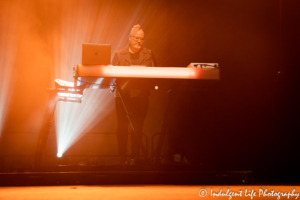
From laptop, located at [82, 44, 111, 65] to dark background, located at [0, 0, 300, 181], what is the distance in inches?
64.6

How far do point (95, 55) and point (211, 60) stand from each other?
210 centimetres

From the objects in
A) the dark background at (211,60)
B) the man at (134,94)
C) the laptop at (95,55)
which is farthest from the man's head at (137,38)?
the dark background at (211,60)

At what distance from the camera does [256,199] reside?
196cm

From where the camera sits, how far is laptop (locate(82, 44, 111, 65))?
92.7 inches

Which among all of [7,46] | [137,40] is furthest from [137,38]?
[7,46]

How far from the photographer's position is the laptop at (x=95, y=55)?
236 cm

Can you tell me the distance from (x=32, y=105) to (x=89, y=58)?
300 centimetres

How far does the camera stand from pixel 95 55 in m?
2.37

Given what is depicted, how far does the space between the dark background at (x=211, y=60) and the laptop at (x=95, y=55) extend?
1.64m

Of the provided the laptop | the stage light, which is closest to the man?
the laptop

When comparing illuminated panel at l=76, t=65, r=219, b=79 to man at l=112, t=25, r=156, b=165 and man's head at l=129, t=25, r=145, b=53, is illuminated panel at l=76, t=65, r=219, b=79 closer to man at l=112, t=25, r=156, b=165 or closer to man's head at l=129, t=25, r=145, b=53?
man at l=112, t=25, r=156, b=165

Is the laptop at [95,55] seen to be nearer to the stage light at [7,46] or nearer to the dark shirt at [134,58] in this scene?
the dark shirt at [134,58]

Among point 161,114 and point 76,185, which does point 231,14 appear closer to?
point 161,114

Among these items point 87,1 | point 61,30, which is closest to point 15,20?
point 61,30
